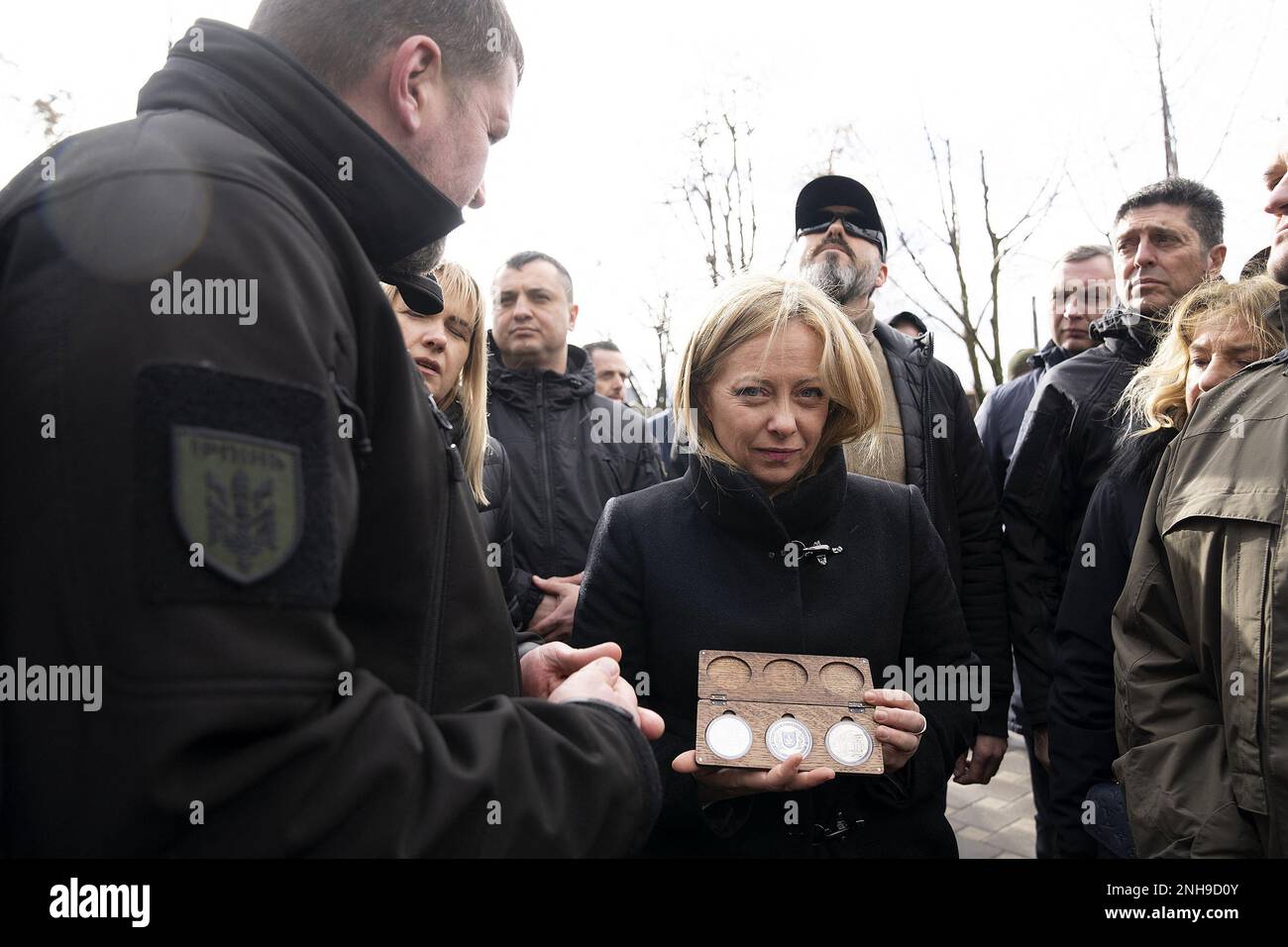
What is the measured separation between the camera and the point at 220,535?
90 centimetres

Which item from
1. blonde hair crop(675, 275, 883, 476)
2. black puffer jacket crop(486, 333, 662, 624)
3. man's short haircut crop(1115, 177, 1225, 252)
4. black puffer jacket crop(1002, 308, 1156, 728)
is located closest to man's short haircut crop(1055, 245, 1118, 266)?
man's short haircut crop(1115, 177, 1225, 252)

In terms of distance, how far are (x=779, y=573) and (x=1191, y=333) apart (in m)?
1.65

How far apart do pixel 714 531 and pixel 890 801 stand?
79 centimetres

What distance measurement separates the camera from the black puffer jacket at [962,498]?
3.41 meters

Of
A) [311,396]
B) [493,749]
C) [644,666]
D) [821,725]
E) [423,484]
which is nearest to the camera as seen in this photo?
[311,396]

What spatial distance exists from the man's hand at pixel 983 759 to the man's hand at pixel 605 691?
2.31 m

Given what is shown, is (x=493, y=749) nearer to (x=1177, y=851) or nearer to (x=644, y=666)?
(x=644, y=666)

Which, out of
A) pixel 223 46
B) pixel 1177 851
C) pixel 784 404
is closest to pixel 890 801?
pixel 1177 851

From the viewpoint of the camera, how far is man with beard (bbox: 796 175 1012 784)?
3.36 metres

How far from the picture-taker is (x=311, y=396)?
38.1 inches

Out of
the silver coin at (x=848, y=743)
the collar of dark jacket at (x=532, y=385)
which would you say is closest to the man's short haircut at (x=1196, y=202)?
the collar of dark jacket at (x=532, y=385)

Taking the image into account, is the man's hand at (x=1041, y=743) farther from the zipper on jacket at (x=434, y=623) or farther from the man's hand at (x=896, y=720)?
the zipper on jacket at (x=434, y=623)

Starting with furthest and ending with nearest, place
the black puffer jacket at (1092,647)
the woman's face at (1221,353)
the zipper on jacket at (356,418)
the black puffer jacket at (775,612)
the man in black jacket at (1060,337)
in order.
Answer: the man in black jacket at (1060,337), the black puffer jacket at (1092,647), the woman's face at (1221,353), the black puffer jacket at (775,612), the zipper on jacket at (356,418)

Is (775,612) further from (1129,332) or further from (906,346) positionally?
(1129,332)
